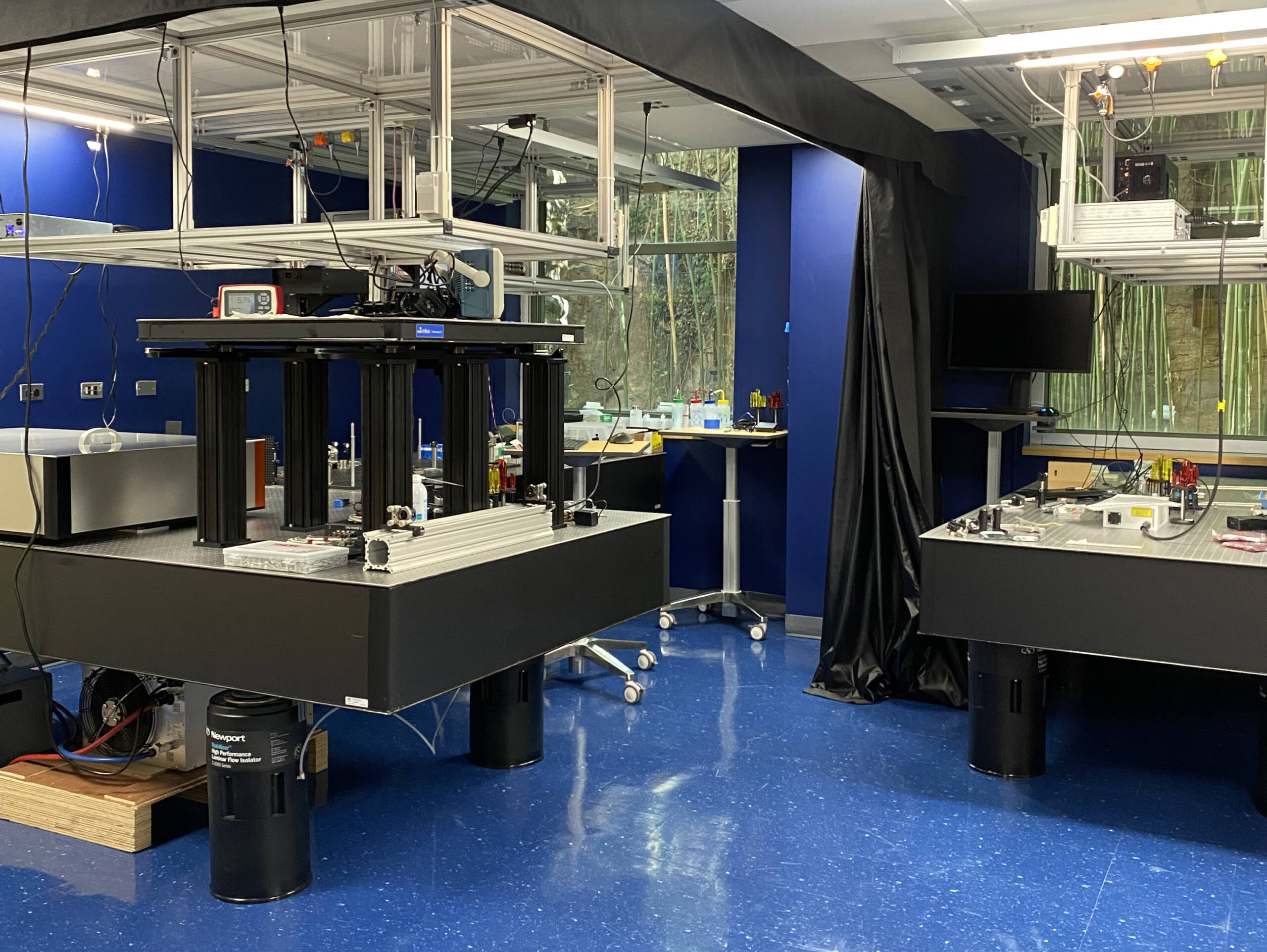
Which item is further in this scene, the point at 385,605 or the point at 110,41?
the point at 110,41

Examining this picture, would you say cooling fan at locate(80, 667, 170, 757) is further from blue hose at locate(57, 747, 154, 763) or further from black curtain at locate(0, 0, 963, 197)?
black curtain at locate(0, 0, 963, 197)

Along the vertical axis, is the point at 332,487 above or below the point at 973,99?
below

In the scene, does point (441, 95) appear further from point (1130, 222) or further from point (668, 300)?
point (668, 300)

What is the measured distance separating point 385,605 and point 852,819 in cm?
182

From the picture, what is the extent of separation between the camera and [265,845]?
10.1ft

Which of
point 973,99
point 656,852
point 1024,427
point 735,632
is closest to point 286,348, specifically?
point 656,852

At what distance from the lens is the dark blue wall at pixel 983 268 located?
5918 mm

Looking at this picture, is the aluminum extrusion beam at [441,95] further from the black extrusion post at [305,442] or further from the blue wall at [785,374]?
the blue wall at [785,374]

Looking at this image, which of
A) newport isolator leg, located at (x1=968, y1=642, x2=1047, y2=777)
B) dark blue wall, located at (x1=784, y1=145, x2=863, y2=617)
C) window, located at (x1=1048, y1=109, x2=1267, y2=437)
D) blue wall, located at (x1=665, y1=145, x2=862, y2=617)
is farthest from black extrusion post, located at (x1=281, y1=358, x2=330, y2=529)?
window, located at (x1=1048, y1=109, x2=1267, y2=437)

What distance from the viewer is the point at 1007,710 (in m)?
4.04

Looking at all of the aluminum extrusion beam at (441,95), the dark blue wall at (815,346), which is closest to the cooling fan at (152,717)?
the aluminum extrusion beam at (441,95)

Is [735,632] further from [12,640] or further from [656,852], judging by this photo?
[12,640]

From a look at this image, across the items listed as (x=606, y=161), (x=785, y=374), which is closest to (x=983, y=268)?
(x=785, y=374)

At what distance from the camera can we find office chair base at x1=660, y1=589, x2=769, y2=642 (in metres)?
6.18
